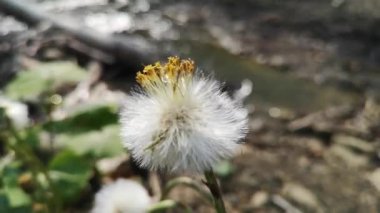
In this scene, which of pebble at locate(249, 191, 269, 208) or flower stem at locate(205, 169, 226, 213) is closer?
flower stem at locate(205, 169, 226, 213)

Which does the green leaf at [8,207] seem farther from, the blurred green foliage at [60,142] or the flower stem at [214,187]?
the flower stem at [214,187]

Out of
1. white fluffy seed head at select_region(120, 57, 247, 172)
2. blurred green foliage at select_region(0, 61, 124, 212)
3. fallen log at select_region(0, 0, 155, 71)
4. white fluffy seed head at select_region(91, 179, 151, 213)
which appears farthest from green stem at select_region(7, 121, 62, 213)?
fallen log at select_region(0, 0, 155, 71)

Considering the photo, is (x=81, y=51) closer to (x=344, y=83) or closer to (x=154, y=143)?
(x=344, y=83)

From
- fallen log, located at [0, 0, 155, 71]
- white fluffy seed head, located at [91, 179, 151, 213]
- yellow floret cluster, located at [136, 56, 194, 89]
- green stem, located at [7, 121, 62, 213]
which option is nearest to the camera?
yellow floret cluster, located at [136, 56, 194, 89]

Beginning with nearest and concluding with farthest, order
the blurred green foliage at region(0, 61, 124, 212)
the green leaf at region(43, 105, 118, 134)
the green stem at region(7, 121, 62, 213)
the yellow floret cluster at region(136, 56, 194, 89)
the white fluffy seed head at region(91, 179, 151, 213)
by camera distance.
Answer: the yellow floret cluster at region(136, 56, 194, 89) → the white fluffy seed head at region(91, 179, 151, 213) → the green stem at region(7, 121, 62, 213) → the blurred green foliage at region(0, 61, 124, 212) → the green leaf at region(43, 105, 118, 134)

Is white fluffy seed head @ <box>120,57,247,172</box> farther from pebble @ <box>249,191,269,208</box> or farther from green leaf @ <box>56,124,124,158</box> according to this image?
pebble @ <box>249,191,269,208</box>

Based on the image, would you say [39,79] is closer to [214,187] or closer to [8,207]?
[8,207]

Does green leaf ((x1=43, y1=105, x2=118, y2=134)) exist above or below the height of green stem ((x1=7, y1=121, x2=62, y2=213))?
above
